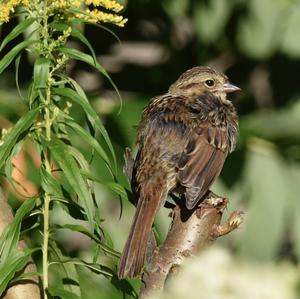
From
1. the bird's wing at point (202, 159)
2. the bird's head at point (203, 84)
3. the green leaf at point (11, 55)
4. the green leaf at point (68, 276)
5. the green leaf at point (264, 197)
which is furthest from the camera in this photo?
the green leaf at point (264, 197)

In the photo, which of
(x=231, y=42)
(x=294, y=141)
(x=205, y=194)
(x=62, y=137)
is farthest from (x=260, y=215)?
(x=62, y=137)

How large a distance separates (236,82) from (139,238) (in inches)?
189

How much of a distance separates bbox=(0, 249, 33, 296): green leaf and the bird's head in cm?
291

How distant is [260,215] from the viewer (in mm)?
7250

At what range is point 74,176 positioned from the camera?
3.16m

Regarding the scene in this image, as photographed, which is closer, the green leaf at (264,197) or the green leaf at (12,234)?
the green leaf at (12,234)

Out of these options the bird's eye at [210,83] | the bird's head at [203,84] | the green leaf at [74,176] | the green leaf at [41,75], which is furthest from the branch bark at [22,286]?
the bird's eye at [210,83]

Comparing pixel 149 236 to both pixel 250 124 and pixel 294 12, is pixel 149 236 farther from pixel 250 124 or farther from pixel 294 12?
pixel 294 12

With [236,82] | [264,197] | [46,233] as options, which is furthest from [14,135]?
[236,82]

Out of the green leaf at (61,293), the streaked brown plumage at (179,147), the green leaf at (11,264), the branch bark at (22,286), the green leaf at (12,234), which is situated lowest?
the streaked brown plumage at (179,147)

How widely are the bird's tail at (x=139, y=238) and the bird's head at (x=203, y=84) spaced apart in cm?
119

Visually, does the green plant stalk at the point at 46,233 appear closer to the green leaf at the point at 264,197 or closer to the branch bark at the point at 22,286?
the branch bark at the point at 22,286

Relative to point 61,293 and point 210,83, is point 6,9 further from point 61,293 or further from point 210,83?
point 210,83

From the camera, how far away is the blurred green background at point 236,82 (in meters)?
6.90
